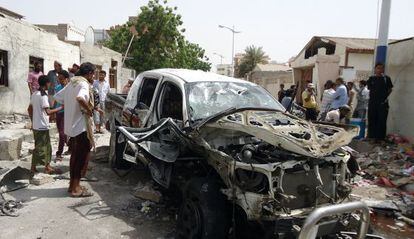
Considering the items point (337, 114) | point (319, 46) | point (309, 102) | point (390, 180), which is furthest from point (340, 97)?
point (319, 46)

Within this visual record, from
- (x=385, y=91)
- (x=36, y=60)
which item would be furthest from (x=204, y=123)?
(x=36, y=60)

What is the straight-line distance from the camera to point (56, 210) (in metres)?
5.09

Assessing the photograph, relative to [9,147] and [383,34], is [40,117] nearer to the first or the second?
[9,147]

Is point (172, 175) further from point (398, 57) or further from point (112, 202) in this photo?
point (398, 57)

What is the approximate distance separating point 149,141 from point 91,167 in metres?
2.89

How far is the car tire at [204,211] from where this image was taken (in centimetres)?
373

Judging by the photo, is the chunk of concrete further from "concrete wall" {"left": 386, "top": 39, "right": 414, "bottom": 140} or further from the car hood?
"concrete wall" {"left": 386, "top": 39, "right": 414, "bottom": 140}

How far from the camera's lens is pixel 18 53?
1170cm

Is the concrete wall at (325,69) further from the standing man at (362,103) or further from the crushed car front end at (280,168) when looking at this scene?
the crushed car front end at (280,168)

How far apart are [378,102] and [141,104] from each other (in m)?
5.89

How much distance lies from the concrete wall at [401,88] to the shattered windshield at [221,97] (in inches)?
207

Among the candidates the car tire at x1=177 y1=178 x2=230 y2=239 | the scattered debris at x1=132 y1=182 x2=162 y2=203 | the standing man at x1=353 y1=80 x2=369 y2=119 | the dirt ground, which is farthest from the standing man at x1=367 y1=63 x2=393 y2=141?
the car tire at x1=177 y1=178 x2=230 y2=239

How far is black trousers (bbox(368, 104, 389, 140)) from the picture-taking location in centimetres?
928

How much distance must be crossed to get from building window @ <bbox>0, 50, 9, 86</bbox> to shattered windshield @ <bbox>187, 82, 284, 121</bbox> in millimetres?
8125
